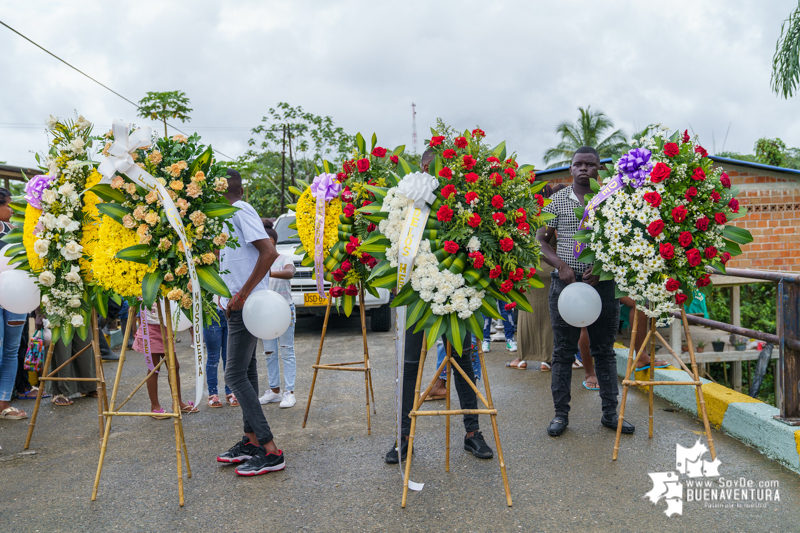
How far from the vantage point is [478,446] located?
13.9ft

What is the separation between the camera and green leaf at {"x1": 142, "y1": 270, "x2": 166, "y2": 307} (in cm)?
357

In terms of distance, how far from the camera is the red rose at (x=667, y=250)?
3.78 m

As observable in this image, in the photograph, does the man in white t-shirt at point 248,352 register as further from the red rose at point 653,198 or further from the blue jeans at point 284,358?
the red rose at point 653,198

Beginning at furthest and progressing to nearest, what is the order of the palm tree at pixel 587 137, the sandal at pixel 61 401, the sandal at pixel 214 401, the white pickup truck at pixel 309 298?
the palm tree at pixel 587 137
the white pickup truck at pixel 309 298
the sandal at pixel 61 401
the sandal at pixel 214 401

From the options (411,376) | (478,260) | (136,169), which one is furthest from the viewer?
(411,376)

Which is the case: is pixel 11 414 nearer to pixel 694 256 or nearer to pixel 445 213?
pixel 445 213

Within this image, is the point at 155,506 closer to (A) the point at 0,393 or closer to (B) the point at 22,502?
(B) the point at 22,502

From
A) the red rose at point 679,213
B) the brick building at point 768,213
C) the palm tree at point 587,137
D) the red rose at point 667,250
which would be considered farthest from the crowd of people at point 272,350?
the palm tree at point 587,137

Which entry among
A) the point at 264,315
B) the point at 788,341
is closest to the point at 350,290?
the point at 264,315

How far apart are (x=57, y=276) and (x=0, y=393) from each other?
215 centimetres

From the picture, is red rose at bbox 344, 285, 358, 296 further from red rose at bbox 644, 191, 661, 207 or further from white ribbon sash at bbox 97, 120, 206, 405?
red rose at bbox 644, 191, 661, 207

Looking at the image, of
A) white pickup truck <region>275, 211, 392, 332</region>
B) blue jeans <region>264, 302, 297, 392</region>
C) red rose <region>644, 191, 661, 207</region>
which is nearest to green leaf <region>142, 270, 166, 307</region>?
blue jeans <region>264, 302, 297, 392</region>

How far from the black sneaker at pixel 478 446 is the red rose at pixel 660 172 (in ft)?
7.07

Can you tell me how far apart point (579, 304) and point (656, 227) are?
0.79 m
